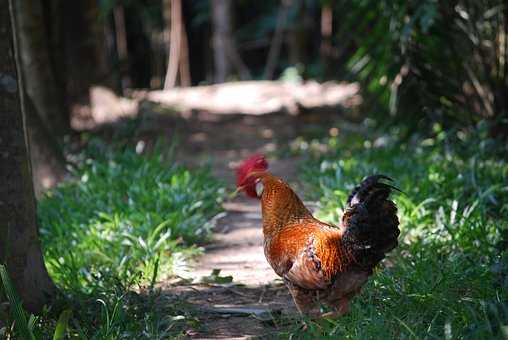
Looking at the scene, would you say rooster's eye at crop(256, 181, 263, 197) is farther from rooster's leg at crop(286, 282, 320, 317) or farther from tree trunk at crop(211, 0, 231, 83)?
tree trunk at crop(211, 0, 231, 83)

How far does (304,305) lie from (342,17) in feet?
25.1

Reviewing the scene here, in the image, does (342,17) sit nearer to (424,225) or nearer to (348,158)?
(348,158)

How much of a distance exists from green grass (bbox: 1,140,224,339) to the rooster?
762 millimetres

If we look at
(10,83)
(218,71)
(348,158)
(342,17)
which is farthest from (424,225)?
(218,71)

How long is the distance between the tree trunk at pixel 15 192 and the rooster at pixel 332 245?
4.64 feet

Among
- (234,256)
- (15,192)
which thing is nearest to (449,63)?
(234,256)

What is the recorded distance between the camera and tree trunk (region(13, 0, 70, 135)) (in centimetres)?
894

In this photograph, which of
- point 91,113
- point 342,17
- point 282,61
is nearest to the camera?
point 342,17

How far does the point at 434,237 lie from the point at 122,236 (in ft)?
7.94

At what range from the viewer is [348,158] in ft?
28.0

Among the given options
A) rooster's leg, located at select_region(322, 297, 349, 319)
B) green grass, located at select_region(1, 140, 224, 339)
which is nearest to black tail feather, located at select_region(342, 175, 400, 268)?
rooster's leg, located at select_region(322, 297, 349, 319)

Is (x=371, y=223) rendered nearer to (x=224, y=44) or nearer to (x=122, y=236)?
(x=122, y=236)

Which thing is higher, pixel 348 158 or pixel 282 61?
pixel 348 158

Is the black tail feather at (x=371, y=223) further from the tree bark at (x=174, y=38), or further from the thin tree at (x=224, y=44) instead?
the thin tree at (x=224, y=44)
